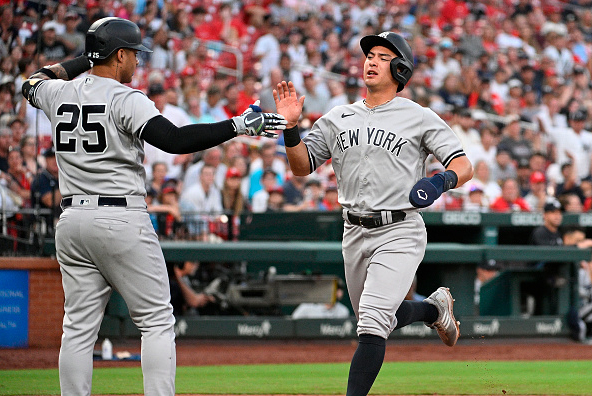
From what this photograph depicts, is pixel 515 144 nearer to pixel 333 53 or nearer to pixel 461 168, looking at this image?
pixel 333 53

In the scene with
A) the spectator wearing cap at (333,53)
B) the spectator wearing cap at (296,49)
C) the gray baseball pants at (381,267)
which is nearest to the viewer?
the gray baseball pants at (381,267)

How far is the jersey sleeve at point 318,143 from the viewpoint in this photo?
15.8 ft

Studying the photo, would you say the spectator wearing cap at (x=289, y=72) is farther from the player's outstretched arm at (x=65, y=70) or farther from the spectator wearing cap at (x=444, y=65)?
the player's outstretched arm at (x=65, y=70)

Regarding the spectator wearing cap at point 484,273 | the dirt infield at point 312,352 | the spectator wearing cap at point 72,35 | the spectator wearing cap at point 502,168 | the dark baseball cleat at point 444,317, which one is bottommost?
the dirt infield at point 312,352

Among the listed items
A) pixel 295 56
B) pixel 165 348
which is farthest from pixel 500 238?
pixel 165 348

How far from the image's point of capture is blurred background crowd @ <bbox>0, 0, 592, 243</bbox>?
922 cm

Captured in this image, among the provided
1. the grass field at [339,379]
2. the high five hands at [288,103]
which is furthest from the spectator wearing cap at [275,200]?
the high five hands at [288,103]

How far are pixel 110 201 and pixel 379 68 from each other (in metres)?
1.64

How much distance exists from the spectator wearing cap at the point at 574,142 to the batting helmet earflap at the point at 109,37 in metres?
10.5

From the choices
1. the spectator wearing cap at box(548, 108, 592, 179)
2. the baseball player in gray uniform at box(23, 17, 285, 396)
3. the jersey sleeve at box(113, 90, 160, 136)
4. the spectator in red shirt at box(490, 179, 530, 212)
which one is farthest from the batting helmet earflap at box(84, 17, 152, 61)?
the spectator wearing cap at box(548, 108, 592, 179)

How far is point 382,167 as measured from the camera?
4539mm

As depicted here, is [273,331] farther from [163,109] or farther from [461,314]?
[163,109]

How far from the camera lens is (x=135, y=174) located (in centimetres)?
399

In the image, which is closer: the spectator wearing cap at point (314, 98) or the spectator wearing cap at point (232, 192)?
the spectator wearing cap at point (232, 192)
